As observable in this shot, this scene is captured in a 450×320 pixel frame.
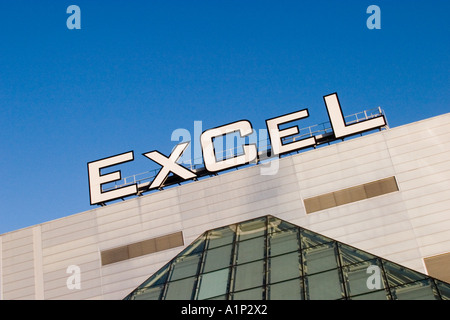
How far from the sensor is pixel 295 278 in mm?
15641

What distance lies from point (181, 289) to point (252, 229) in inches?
266

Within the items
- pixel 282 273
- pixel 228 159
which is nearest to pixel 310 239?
pixel 282 273

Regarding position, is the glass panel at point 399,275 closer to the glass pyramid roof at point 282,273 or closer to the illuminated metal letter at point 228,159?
the glass pyramid roof at point 282,273

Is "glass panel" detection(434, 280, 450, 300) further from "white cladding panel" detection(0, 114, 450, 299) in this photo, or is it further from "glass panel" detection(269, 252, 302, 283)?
"white cladding panel" detection(0, 114, 450, 299)

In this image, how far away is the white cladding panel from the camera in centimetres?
3102

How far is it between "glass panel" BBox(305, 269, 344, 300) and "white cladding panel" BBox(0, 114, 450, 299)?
16.9 meters

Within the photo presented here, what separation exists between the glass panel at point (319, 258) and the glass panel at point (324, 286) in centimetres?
51

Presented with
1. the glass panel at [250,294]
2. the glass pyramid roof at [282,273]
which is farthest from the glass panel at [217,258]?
the glass panel at [250,294]

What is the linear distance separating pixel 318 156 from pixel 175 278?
1816 cm
